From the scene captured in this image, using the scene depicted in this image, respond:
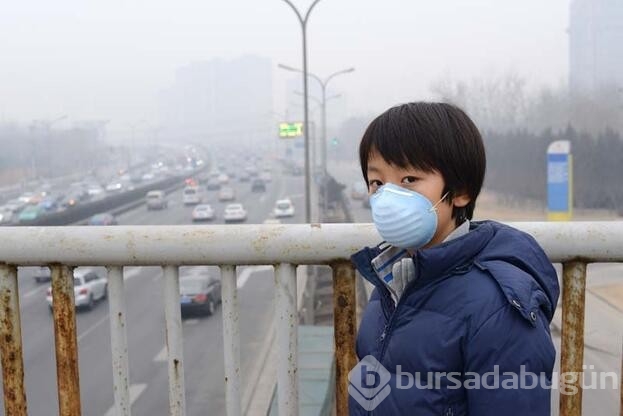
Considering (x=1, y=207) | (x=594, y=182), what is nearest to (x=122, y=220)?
(x=1, y=207)

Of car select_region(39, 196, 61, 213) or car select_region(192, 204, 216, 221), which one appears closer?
car select_region(39, 196, 61, 213)

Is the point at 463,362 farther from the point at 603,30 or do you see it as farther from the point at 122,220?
the point at 122,220

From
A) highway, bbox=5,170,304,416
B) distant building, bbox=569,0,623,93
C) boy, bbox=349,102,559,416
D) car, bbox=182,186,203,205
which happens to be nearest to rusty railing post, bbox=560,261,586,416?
boy, bbox=349,102,559,416

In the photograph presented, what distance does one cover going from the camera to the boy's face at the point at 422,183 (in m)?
1.35

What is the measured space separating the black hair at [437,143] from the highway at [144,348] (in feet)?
7.21

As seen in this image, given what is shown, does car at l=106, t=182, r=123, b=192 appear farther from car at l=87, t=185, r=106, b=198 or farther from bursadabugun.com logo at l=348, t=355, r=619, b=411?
bursadabugun.com logo at l=348, t=355, r=619, b=411

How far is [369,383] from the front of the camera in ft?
4.76

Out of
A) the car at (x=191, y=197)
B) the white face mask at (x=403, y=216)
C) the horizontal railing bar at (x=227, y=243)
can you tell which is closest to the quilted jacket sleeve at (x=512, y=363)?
the white face mask at (x=403, y=216)

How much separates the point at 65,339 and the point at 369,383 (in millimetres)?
833

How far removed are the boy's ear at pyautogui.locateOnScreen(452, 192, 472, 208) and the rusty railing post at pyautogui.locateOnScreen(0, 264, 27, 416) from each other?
119cm

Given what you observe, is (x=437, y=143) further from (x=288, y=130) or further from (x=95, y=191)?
(x=95, y=191)

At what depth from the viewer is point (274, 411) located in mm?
2023

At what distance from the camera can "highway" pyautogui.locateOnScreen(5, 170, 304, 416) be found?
16.8 ft

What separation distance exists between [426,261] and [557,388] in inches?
28.6
